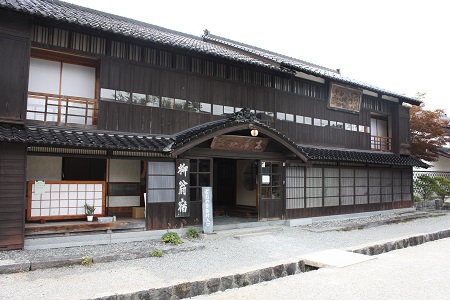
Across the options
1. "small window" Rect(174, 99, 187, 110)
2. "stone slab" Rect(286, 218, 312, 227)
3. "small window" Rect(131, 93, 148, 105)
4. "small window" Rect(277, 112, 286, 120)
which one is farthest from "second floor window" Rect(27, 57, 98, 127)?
"stone slab" Rect(286, 218, 312, 227)

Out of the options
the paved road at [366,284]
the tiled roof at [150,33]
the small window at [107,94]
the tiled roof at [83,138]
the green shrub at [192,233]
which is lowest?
the paved road at [366,284]

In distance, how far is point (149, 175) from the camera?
11312 millimetres

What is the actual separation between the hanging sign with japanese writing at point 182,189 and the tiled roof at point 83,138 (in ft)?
3.15

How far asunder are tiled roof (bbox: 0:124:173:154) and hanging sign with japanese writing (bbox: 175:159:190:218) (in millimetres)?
959

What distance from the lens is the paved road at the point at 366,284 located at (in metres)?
6.27

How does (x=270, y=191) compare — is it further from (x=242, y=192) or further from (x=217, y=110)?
(x=217, y=110)

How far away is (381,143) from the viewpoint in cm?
2080

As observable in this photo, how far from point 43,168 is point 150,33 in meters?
6.25

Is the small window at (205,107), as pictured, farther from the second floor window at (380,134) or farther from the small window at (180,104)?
the second floor window at (380,134)

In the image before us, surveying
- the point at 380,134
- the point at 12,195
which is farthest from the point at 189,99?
the point at 380,134

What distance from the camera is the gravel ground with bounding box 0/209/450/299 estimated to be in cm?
672

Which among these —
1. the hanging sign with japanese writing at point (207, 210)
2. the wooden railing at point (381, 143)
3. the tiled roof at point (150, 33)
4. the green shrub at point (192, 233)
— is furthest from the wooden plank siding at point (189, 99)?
the green shrub at point (192, 233)

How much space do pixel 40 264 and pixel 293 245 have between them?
7368mm

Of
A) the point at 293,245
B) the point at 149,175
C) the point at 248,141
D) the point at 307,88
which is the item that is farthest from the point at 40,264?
the point at 307,88
